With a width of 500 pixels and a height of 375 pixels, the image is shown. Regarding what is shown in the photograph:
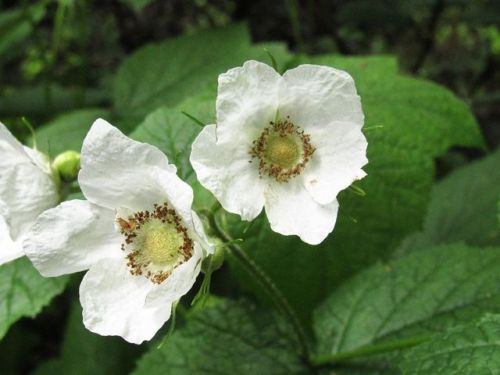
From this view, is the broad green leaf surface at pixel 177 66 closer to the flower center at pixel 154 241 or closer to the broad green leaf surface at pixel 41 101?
the broad green leaf surface at pixel 41 101

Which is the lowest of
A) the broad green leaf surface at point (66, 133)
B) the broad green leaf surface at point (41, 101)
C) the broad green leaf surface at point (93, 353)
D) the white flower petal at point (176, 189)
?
the broad green leaf surface at point (93, 353)

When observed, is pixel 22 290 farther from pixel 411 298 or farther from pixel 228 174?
pixel 411 298

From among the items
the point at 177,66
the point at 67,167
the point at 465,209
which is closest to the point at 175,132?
the point at 67,167

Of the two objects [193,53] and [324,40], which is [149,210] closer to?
[193,53]

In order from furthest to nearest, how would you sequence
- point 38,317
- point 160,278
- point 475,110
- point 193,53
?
point 475,110
point 38,317
point 193,53
point 160,278

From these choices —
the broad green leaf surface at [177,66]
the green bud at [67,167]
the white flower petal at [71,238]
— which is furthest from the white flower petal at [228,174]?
the broad green leaf surface at [177,66]

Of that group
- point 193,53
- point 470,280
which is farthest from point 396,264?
point 193,53
